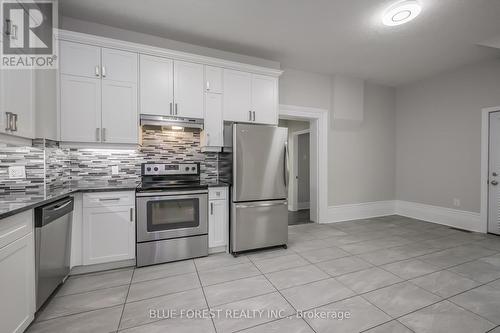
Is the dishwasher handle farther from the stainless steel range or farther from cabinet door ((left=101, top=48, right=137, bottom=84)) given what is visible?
cabinet door ((left=101, top=48, right=137, bottom=84))

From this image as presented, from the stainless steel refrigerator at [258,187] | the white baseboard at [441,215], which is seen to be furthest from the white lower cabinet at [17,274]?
the white baseboard at [441,215]

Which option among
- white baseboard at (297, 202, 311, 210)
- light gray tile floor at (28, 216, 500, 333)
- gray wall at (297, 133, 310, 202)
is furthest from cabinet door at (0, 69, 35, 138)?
white baseboard at (297, 202, 311, 210)

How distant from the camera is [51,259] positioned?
76.7 inches

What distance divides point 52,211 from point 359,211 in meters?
4.96

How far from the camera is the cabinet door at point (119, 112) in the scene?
106 inches

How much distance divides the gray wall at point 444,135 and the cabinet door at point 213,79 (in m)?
4.27

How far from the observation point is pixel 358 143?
16.1 ft

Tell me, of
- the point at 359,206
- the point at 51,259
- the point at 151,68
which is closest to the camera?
the point at 51,259

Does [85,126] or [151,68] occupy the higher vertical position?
[151,68]

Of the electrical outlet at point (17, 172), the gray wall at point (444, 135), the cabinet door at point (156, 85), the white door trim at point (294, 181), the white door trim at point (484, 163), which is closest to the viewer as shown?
the electrical outlet at point (17, 172)

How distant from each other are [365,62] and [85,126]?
14.0ft

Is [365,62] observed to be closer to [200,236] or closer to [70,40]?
[200,236]

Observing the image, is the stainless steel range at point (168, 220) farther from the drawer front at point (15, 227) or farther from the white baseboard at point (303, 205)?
the white baseboard at point (303, 205)

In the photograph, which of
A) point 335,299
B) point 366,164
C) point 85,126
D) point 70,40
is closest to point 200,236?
point 335,299
